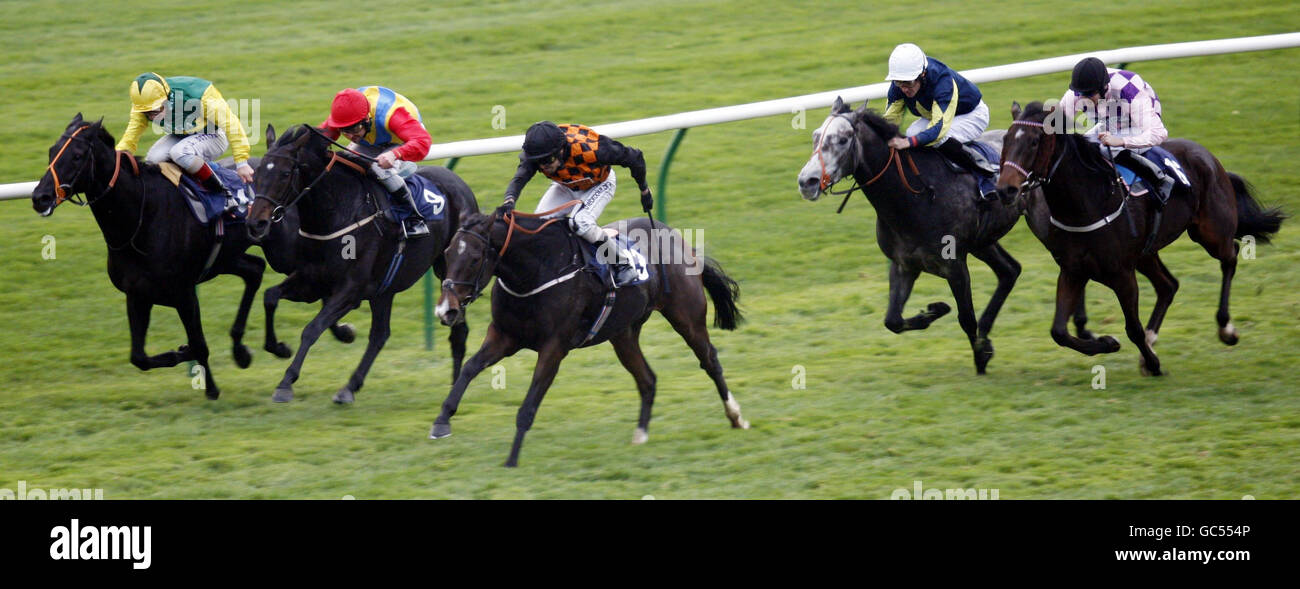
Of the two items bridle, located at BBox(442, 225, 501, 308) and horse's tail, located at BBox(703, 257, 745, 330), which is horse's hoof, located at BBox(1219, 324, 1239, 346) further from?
bridle, located at BBox(442, 225, 501, 308)

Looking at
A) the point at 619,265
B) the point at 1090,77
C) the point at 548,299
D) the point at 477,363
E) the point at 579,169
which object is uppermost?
the point at 1090,77

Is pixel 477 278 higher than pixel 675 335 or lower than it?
higher

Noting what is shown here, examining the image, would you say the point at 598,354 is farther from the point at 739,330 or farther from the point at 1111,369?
the point at 1111,369

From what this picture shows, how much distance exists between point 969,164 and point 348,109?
344 cm

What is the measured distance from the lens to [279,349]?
26.3 ft

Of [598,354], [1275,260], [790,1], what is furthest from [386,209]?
[790,1]

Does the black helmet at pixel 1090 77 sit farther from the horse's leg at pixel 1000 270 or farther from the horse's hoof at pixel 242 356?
the horse's hoof at pixel 242 356

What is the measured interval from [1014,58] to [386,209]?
27.7ft

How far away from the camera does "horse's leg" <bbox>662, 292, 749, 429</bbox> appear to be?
6988 millimetres

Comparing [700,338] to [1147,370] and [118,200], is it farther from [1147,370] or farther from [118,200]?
[118,200]

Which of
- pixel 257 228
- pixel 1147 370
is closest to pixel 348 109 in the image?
pixel 257 228

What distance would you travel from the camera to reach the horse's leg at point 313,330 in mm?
7320

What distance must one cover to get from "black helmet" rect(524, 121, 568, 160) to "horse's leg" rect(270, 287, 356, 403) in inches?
66.9
